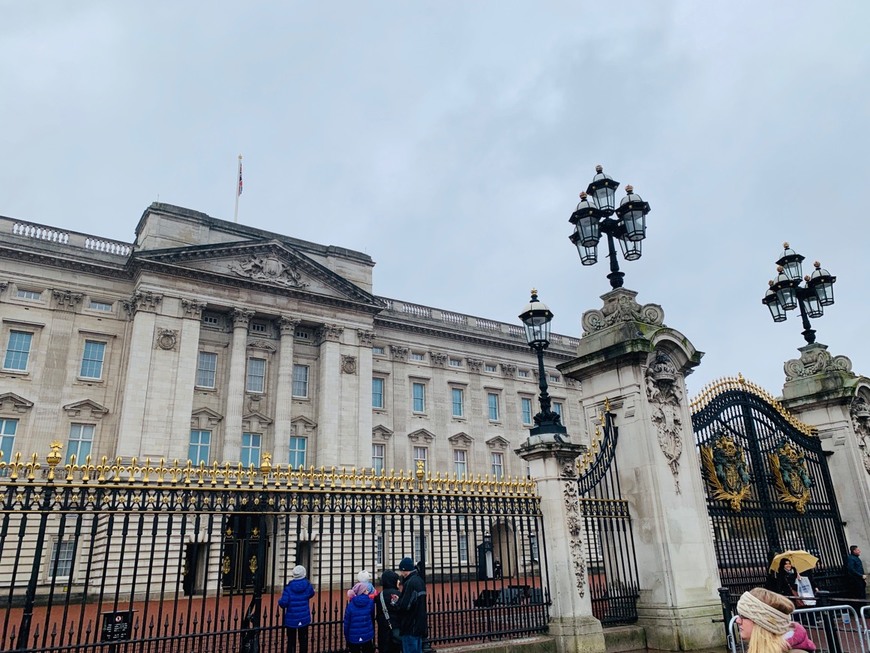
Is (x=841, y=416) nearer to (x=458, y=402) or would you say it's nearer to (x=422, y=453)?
(x=422, y=453)

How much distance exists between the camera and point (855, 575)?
13.7 m

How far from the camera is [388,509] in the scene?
9664mm

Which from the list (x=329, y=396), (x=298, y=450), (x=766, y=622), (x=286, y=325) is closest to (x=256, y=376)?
(x=286, y=325)

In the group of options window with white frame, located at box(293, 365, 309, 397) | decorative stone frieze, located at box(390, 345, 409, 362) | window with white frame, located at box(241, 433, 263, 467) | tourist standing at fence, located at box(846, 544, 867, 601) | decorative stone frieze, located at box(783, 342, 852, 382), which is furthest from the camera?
decorative stone frieze, located at box(390, 345, 409, 362)

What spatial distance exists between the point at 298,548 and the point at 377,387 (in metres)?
35.7

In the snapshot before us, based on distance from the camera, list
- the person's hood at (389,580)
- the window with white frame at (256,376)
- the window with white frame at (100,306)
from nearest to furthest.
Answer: the person's hood at (389,580) < the window with white frame at (100,306) < the window with white frame at (256,376)

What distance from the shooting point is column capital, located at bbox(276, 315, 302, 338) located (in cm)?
3869

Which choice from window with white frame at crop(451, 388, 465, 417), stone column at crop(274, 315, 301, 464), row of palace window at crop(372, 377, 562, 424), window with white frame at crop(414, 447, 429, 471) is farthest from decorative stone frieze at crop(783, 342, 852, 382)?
window with white frame at crop(451, 388, 465, 417)

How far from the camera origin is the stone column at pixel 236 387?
35.0m

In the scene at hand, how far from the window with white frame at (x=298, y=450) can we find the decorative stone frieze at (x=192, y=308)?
8.99 m

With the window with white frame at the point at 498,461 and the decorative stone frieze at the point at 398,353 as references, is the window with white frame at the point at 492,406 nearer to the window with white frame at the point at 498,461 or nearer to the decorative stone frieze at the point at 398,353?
the window with white frame at the point at 498,461

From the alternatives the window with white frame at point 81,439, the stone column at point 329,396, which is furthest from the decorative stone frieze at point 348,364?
the window with white frame at point 81,439

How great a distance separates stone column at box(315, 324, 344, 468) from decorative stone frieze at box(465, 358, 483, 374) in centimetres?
1173

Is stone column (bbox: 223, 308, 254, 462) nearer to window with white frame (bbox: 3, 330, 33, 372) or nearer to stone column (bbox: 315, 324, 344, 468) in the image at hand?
stone column (bbox: 315, 324, 344, 468)
